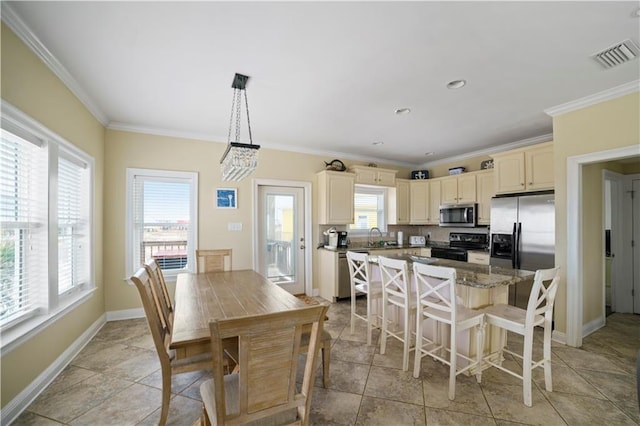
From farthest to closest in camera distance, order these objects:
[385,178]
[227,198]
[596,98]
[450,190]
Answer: [385,178] → [450,190] → [227,198] → [596,98]

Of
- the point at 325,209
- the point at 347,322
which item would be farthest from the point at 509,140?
the point at 347,322

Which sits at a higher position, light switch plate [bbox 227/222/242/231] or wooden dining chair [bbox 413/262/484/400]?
light switch plate [bbox 227/222/242/231]

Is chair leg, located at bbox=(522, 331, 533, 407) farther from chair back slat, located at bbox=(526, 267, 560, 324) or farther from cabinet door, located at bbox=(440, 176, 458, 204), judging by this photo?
cabinet door, located at bbox=(440, 176, 458, 204)

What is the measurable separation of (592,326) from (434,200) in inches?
110

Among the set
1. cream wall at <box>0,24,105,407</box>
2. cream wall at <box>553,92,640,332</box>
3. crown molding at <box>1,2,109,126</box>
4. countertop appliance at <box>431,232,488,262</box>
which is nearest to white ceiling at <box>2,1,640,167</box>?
crown molding at <box>1,2,109,126</box>

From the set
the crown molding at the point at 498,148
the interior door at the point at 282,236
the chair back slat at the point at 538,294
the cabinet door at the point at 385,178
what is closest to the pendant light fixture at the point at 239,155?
the interior door at the point at 282,236

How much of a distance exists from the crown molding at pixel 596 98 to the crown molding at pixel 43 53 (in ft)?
15.2

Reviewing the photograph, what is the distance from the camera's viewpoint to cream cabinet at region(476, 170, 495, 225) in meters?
4.46

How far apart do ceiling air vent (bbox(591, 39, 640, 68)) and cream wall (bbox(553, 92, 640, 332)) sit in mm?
643

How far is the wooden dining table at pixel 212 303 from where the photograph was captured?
1516mm

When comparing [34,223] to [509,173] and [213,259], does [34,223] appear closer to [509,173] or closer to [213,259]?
[213,259]

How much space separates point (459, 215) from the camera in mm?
4836

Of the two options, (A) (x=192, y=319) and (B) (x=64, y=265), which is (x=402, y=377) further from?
(B) (x=64, y=265)

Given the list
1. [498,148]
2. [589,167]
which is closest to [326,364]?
[589,167]
